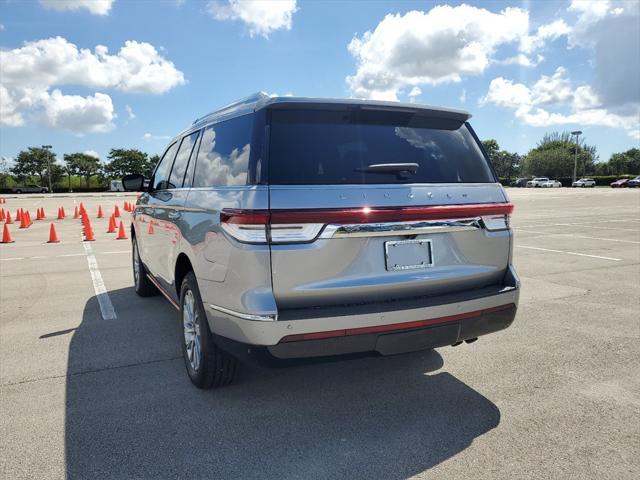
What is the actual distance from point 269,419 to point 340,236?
1278 mm

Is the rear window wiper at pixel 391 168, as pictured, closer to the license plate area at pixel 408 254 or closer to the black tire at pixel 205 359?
the license plate area at pixel 408 254

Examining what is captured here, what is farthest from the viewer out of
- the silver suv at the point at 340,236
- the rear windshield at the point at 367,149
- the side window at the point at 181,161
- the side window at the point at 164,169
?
the side window at the point at 164,169

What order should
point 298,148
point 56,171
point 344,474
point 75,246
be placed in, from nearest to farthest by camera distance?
point 344,474 → point 298,148 → point 75,246 → point 56,171

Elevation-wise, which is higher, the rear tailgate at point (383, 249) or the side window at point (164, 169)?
the side window at point (164, 169)

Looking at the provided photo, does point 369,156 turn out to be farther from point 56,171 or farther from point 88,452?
point 56,171

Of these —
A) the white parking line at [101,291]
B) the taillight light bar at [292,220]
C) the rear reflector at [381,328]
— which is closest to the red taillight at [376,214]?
the taillight light bar at [292,220]

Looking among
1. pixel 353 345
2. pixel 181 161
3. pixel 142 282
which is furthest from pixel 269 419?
pixel 142 282

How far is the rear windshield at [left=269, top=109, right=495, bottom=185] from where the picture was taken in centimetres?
292

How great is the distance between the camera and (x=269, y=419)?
312 centimetres

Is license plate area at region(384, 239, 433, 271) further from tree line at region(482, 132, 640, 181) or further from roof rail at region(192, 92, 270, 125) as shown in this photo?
Result: tree line at region(482, 132, 640, 181)

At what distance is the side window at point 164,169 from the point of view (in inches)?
195

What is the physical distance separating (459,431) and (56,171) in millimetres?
99906

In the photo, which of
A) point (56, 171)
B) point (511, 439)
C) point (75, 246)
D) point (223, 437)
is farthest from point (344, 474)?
point (56, 171)

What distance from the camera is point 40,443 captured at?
287 cm
